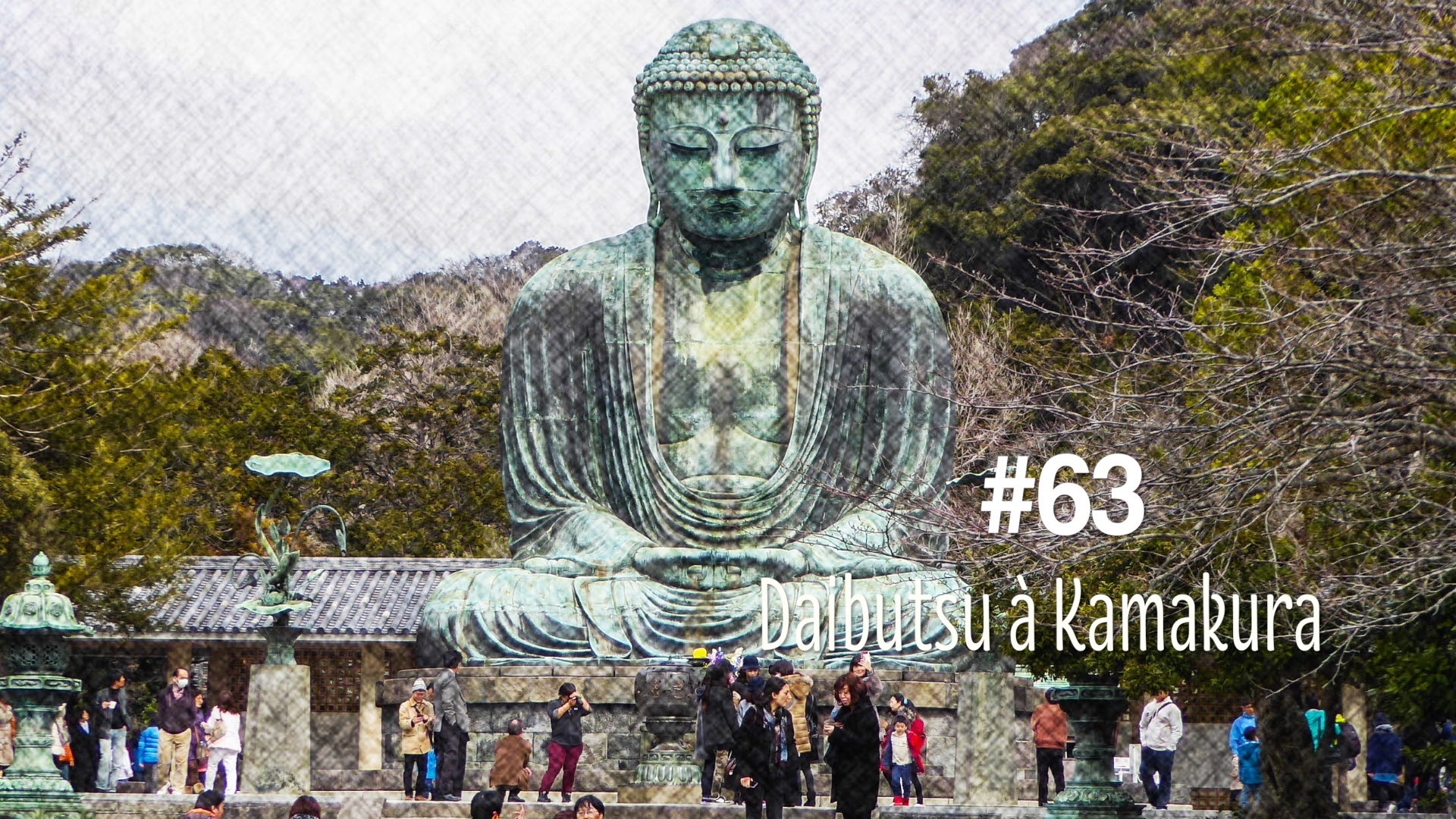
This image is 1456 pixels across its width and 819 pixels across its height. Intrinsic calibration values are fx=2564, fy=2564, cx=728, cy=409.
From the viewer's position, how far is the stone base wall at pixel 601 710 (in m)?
15.3

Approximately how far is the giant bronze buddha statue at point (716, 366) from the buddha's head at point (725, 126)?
0.6 inches

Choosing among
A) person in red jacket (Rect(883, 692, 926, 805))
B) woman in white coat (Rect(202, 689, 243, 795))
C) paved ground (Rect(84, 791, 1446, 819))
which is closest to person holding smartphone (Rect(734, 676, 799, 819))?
paved ground (Rect(84, 791, 1446, 819))

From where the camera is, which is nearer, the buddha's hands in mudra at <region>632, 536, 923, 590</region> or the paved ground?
the paved ground

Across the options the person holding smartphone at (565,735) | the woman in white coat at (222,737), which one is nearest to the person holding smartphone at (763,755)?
the person holding smartphone at (565,735)

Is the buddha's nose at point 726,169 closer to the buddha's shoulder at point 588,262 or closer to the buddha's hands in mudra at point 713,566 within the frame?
the buddha's shoulder at point 588,262

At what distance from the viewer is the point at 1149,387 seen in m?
14.1

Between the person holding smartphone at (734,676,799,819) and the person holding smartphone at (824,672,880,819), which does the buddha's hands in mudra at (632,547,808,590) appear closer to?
the person holding smartphone at (734,676,799,819)

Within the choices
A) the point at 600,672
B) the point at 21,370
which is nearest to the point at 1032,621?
the point at 600,672

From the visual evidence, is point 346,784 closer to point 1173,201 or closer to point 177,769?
point 177,769

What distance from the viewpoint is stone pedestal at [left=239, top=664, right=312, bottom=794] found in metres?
15.1

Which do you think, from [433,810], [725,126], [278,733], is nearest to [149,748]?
[278,733]

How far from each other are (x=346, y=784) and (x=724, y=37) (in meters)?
5.70

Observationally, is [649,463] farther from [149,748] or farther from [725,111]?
[149,748]

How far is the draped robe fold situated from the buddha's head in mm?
577
